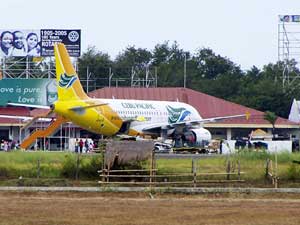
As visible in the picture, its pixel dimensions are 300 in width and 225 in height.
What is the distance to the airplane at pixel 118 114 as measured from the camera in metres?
69.6

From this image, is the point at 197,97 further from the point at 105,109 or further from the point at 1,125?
the point at 105,109

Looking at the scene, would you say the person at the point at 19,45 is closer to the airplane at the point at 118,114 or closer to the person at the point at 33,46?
the person at the point at 33,46

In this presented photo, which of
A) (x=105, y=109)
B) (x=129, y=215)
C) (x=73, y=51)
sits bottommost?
(x=129, y=215)

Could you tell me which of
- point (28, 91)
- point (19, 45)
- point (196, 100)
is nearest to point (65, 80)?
point (28, 91)

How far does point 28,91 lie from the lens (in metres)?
97.8

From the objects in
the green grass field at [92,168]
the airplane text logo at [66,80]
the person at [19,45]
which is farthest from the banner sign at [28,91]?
the green grass field at [92,168]

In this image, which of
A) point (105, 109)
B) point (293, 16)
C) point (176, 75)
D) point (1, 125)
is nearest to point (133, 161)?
point (105, 109)

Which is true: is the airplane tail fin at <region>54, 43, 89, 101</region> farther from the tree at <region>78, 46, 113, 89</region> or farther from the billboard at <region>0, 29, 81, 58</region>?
the tree at <region>78, 46, 113, 89</region>

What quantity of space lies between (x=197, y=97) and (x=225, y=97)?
28231 mm

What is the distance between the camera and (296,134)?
9769 cm

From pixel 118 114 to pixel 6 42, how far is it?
106 ft

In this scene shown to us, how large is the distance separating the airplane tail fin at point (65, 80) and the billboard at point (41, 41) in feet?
90.8

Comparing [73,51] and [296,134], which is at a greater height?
[73,51]

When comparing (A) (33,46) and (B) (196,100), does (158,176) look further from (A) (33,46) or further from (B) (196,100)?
(A) (33,46)
